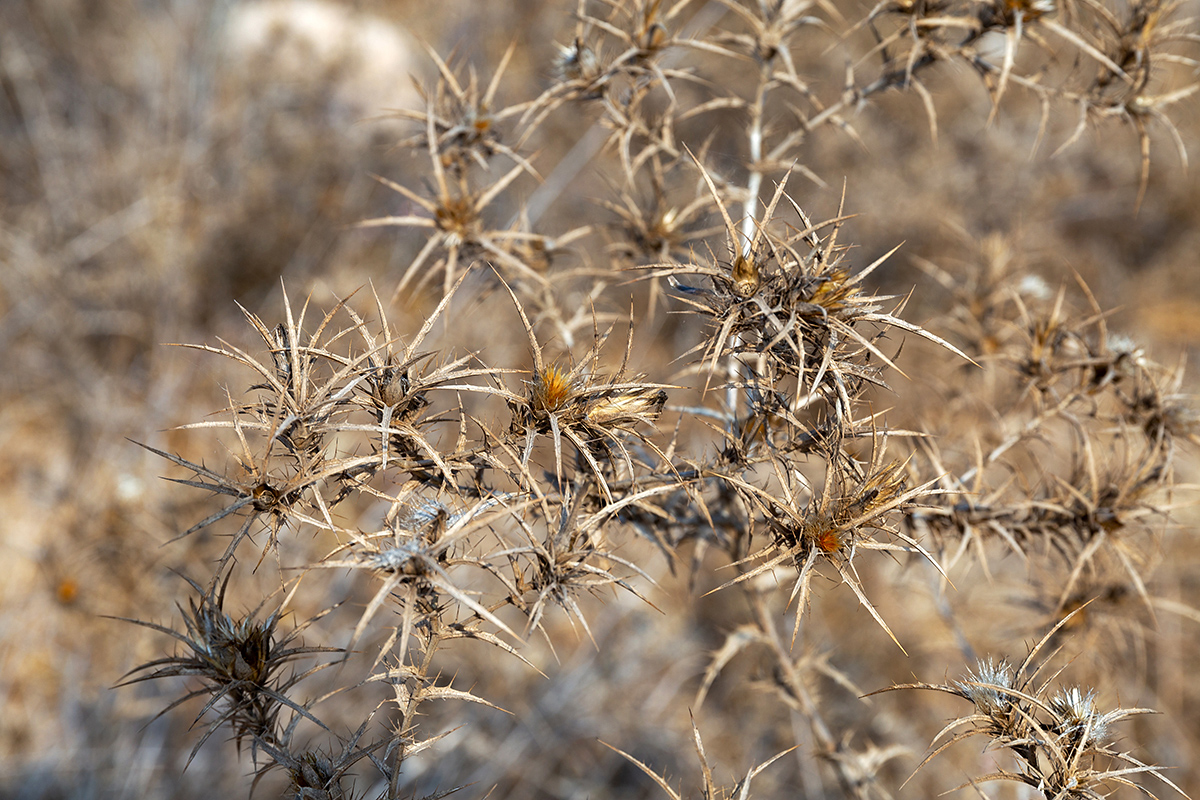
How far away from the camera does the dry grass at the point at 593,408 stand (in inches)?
51.4

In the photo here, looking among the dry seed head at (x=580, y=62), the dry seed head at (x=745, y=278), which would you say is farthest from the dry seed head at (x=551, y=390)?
the dry seed head at (x=580, y=62)

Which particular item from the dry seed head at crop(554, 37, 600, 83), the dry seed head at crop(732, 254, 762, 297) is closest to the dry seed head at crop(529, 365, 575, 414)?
the dry seed head at crop(732, 254, 762, 297)

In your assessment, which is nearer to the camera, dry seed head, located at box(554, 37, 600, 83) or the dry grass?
the dry grass

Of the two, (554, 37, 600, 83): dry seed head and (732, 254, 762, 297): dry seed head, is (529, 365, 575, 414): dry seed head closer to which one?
(732, 254, 762, 297): dry seed head

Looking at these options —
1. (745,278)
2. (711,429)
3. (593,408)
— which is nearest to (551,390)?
(593,408)

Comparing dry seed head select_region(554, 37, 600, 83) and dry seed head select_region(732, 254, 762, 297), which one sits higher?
dry seed head select_region(554, 37, 600, 83)

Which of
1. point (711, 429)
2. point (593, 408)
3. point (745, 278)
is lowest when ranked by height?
point (593, 408)

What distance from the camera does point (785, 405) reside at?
1394 millimetres

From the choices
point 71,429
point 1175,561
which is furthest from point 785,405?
point 71,429

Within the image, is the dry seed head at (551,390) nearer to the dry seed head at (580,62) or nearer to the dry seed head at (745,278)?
the dry seed head at (745,278)

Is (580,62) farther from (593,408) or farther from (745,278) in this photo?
(593,408)

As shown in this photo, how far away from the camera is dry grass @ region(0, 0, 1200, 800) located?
1306 millimetres

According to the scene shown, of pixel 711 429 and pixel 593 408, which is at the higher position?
pixel 711 429

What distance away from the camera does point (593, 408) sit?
130 cm
